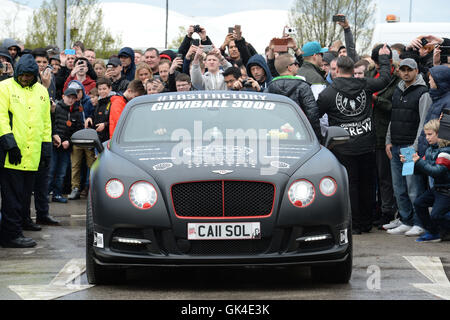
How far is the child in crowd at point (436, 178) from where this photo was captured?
10.6 metres

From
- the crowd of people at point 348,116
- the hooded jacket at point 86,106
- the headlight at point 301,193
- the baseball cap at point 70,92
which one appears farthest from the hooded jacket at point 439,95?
the hooded jacket at point 86,106

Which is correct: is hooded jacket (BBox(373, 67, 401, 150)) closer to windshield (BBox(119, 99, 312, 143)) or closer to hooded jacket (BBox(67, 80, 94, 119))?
windshield (BBox(119, 99, 312, 143))

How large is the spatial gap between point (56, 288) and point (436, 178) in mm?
5207

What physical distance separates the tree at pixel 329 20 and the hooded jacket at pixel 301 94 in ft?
144

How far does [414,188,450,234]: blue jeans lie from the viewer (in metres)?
10.7

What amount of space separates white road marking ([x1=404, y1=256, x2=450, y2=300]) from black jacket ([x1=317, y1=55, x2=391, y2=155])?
103 inches

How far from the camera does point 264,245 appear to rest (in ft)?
23.2

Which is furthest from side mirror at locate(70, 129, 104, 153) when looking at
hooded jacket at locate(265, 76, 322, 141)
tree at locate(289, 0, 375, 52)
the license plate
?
tree at locate(289, 0, 375, 52)

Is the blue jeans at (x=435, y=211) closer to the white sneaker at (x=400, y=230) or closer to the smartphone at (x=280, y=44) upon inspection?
the white sneaker at (x=400, y=230)

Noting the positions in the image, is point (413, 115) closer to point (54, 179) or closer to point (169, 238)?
point (169, 238)

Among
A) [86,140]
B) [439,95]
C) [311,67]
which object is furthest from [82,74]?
[86,140]

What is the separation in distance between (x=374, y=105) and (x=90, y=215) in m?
6.13

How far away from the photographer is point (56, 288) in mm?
7441
